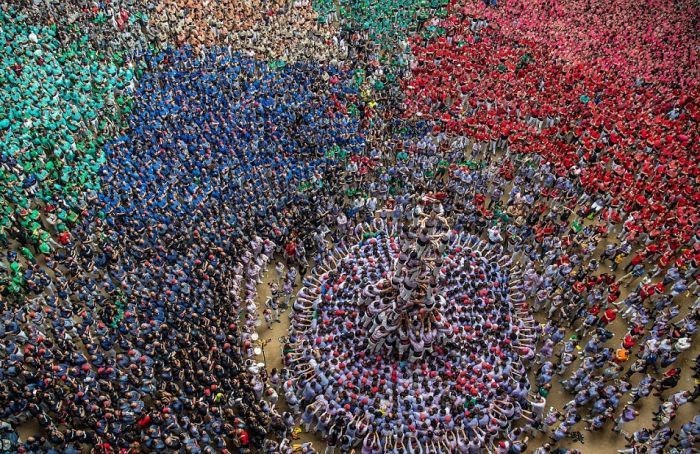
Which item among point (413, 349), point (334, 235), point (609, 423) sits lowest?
point (609, 423)

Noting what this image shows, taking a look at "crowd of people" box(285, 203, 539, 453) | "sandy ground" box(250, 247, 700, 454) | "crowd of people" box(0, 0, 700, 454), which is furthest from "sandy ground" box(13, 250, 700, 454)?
"crowd of people" box(285, 203, 539, 453)

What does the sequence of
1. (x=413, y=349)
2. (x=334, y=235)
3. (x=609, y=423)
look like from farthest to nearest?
(x=334, y=235), (x=413, y=349), (x=609, y=423)

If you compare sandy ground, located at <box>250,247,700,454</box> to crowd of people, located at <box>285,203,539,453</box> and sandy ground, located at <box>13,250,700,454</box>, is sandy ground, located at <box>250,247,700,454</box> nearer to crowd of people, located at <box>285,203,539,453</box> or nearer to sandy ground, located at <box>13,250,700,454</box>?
sandy ground, located at <box>13,250,700,454</box>

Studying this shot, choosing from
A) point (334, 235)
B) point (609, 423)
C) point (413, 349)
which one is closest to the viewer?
point (609, 423)

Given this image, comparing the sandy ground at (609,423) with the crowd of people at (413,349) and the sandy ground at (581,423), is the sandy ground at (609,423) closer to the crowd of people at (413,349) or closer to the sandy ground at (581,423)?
the sandy ground at (581,423)

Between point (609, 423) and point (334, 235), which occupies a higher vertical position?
point (334, 235)

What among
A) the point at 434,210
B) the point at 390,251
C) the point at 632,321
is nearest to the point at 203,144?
the point at 390,251

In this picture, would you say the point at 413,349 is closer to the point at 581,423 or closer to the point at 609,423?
the point at 581,423

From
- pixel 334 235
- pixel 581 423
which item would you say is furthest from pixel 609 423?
pixel 334 235
